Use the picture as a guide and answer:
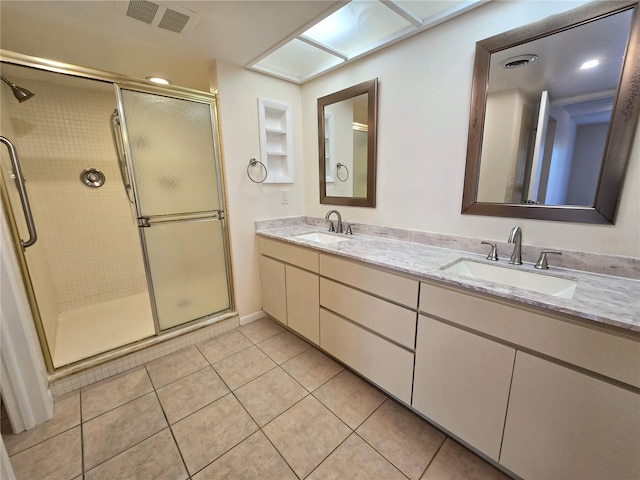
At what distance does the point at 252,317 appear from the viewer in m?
2.55

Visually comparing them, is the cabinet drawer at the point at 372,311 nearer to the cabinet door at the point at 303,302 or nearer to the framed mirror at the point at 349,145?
the cabinet door at the point at 303,302

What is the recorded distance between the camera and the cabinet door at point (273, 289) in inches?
88.0

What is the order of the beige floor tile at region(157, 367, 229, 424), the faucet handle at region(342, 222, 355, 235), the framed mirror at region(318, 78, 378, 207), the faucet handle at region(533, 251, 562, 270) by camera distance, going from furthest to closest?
the faucet handle at region(342, 222, 355, 235) < the framed mirror at region(318, 78, 378, 207) < the beige floor tile at region(157, 367, 229, 424) < the faucet handle at region(533, 251, 562, 270)

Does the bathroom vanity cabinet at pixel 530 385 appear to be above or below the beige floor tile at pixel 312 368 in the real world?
above

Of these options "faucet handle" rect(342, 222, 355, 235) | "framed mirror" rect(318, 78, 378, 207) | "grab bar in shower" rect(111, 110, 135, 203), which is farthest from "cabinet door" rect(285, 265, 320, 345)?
"grab bar in shower" rect(111, 110, 135, 203)

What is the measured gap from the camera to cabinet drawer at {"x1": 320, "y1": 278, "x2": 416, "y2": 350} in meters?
1.38

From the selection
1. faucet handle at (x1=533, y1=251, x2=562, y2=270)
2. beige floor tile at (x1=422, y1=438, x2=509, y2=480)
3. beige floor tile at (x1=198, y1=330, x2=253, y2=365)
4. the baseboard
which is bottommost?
beige floor tile at (x1=422, y1=438, x2=509, y2=480)

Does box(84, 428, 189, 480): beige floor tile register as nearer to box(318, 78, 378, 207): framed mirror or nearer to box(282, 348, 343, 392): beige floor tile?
box(282, 348, 343, 392): beige floor tile

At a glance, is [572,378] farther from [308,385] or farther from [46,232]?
[46,232]

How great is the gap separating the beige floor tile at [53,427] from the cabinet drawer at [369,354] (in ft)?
5.12

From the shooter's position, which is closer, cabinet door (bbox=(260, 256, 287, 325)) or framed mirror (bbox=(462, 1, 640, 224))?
framed mirror (bbox=(462, 1, 640, 224))

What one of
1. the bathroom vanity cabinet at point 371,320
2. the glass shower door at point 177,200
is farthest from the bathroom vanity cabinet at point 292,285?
the glass shower door at point 177,200

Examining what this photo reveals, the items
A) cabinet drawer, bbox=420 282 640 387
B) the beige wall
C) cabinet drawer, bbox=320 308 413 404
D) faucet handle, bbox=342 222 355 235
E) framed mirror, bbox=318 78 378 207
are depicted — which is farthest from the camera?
faucet handle, bbox=342 222 355 235

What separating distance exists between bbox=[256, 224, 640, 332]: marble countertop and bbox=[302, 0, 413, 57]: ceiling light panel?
144 centimetres
